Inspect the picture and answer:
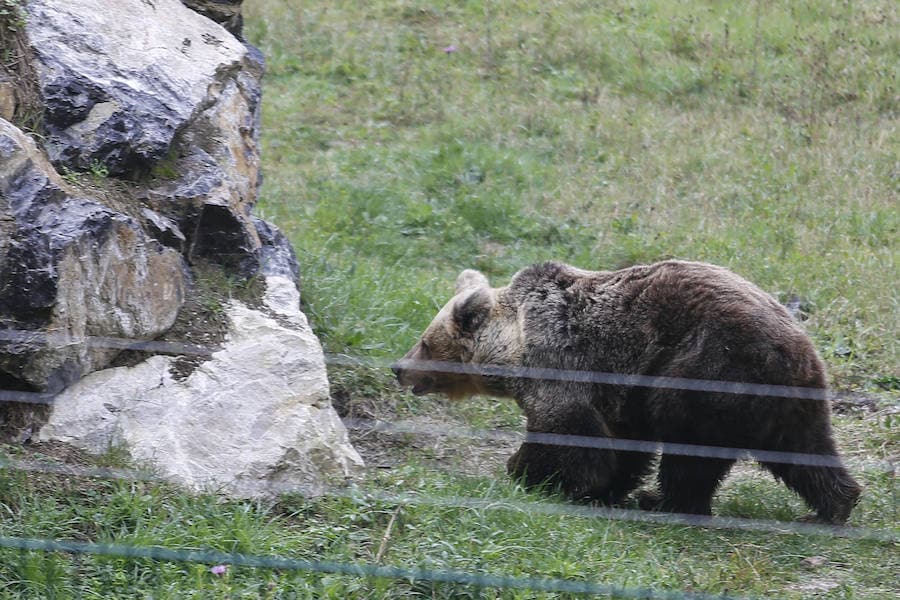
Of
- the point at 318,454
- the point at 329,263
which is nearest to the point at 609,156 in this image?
the point at 329,263

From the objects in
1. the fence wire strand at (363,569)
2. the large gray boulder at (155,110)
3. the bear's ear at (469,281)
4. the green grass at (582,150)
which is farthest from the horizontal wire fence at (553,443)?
the green grass at (582,150)

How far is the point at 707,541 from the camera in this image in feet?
15.6

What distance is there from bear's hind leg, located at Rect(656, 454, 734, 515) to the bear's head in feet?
2.91

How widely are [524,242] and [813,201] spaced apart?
88.7 inches

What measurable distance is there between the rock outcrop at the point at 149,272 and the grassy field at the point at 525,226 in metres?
0.26

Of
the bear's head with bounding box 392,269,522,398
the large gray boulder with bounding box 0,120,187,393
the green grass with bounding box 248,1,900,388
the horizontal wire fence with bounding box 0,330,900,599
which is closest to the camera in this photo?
the horizontal wire fence with bounding box 0,330,900,599

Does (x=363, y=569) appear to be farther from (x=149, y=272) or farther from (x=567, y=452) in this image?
(x=149, y=272)

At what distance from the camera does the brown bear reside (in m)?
4.72

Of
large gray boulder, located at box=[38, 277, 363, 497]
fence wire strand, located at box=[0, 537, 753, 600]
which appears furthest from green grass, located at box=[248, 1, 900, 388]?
fence wire strand, located at box=[0, 537, 753, 600]

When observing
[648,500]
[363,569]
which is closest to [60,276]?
[363,569]

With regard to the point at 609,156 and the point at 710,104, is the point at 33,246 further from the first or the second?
the point at 710,104

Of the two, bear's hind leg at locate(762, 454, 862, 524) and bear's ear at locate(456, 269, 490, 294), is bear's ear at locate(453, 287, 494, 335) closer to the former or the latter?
A: bear's ear at locate(456, 269, 490, 294)

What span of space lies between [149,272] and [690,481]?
2.44 m

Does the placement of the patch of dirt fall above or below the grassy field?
below
